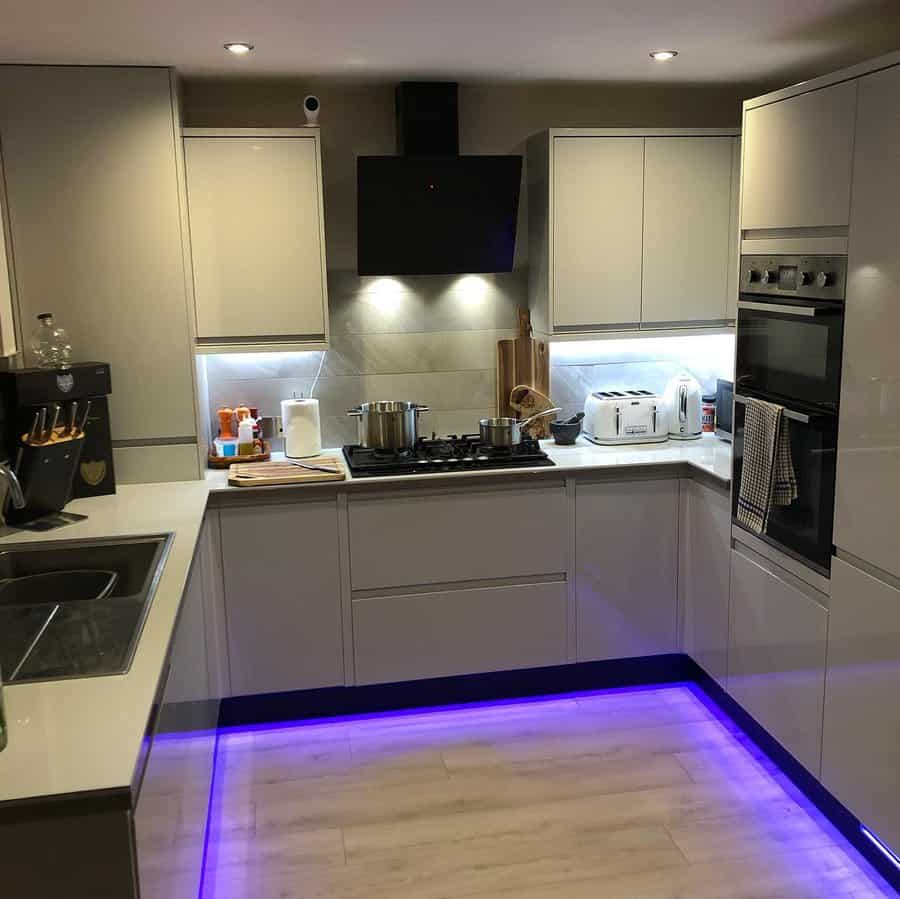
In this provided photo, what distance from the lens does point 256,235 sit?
3344 millimetres

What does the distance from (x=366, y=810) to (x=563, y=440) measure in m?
1.61

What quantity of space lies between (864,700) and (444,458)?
5.32 feet

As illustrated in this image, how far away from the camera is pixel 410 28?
8.77ft

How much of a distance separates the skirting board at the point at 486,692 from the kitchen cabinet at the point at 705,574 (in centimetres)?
14

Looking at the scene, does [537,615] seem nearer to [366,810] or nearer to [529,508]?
[529,508]

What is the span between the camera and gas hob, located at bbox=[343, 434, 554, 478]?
133 inches

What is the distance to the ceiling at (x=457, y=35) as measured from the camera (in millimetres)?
2459

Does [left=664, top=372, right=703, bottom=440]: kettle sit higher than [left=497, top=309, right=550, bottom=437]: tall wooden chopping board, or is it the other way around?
[left=497, top=309, right=550, bottom=437]: tall wooden chopping board

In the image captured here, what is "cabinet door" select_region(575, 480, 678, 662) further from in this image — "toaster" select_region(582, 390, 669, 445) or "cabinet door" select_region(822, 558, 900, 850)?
"cabinet door" select_region(822, 558, 900, 850)

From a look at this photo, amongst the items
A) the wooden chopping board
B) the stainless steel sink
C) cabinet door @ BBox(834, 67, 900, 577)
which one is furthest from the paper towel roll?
cabinet door @ BBox(834, 67, 900, 577)

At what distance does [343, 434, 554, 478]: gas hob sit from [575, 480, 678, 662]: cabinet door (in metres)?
0.25

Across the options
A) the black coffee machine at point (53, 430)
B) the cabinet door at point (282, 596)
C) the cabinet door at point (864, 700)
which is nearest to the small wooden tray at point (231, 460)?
the cabinet door at point (282, 596)

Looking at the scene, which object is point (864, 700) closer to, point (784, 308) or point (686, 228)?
point (784, 308)

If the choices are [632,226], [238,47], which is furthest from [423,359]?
[238,47]
